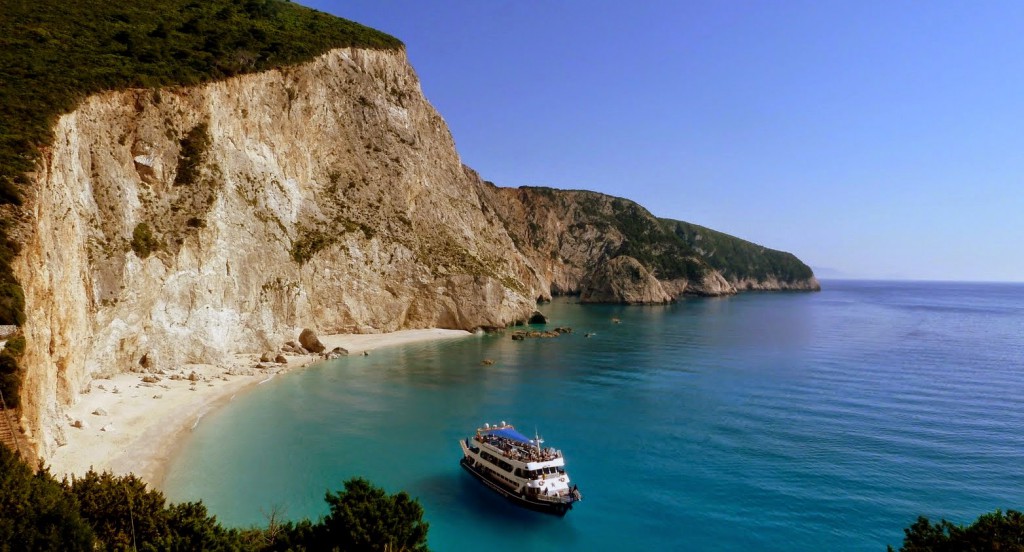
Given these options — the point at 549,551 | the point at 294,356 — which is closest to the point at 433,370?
the point at 294,356

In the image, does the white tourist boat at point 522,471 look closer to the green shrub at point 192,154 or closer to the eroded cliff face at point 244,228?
the eroded cliff face at point 244,228

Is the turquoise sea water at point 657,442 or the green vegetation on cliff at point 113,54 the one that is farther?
the green vegetation on cliff at point 113,54

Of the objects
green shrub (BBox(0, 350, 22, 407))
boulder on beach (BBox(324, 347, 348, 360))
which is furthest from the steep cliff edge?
boulder on beach (BBox(324, 347, 348, 360))

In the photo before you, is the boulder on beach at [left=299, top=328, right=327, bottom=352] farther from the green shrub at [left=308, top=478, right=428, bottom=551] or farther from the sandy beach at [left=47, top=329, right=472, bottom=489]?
the green shrub at [left=308, top=478, right=428, bottom=551]

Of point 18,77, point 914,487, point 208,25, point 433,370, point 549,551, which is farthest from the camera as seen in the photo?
point 208,25

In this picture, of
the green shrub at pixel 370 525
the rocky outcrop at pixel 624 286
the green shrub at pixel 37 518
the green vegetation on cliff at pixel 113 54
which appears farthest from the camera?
the rocky outcrop at pixel 624 286

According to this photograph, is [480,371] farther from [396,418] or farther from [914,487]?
[914,487]

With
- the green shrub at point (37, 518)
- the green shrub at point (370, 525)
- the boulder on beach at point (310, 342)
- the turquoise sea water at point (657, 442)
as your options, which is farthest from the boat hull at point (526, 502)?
the boulder on beach at point (310, 342)
